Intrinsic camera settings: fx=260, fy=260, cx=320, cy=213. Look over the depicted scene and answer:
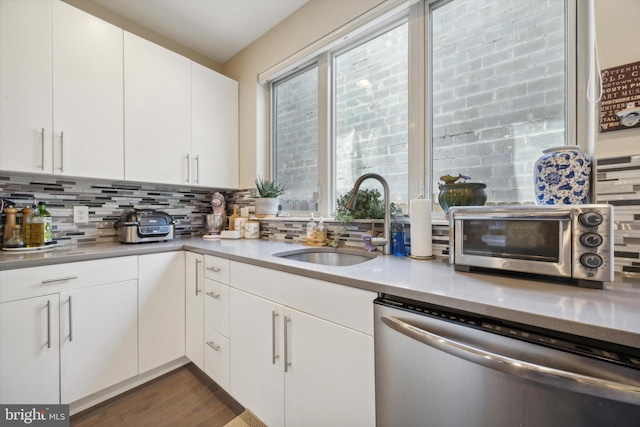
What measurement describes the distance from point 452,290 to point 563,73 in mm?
1096

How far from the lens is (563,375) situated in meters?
0.52

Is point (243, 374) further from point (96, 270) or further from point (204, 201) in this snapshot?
point (204, 201)

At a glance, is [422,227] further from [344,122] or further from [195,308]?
[195,308]

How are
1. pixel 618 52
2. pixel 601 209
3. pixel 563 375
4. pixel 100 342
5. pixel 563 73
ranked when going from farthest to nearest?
pixel 100 342, pixel 563 73, pixel 618 52, pixel 601 209, pixel 563 375

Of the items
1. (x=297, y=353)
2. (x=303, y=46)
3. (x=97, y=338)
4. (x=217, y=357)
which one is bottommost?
(x=217, y=357)

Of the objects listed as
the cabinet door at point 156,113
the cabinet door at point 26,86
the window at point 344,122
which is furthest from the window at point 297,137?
the cabinet door at point 26,86

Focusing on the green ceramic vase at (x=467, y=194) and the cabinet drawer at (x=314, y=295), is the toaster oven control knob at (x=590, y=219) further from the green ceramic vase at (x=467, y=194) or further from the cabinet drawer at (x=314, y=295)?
the cabinet drawer at (x=314, y=295)

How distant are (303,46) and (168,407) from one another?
2.51 m

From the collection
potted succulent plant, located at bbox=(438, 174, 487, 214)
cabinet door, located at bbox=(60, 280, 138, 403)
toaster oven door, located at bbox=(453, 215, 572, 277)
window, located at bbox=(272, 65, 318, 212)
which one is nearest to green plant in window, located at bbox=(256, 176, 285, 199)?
window, located at bbox=(272, 65, 318, 212)

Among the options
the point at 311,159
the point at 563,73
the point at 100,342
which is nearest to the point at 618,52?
the point at 563,73

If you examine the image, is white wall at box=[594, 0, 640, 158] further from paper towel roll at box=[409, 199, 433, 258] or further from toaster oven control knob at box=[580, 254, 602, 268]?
paper towel roll at box=[409, 199, 433, 258]

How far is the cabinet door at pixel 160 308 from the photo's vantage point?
1.63m

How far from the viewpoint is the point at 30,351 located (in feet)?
4.16

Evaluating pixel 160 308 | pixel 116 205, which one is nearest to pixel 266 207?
pixel 160 308
